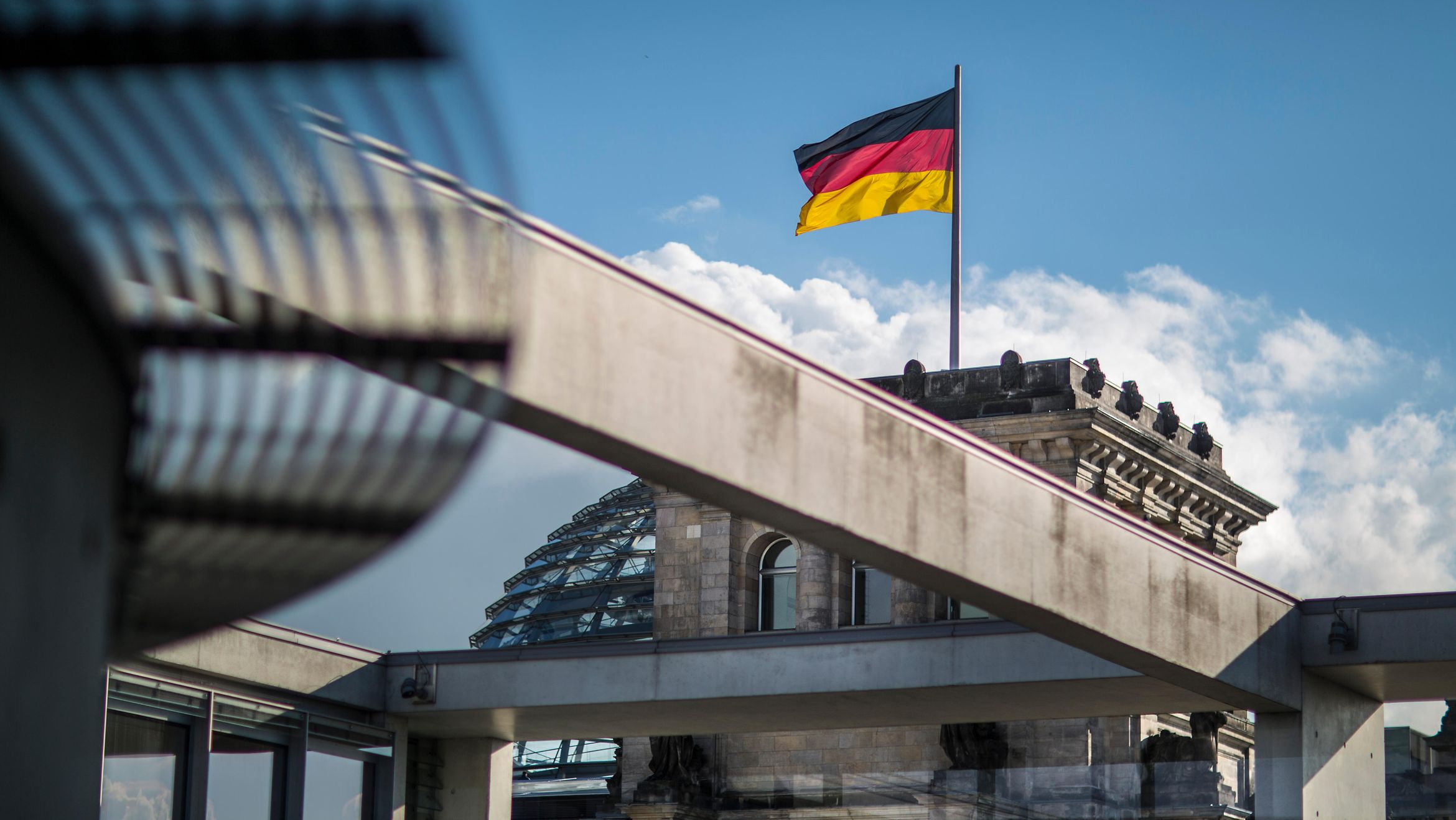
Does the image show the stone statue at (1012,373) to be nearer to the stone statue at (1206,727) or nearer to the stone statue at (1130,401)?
the stone statue at (1130,401)

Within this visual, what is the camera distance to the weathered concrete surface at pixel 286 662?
17.5 m

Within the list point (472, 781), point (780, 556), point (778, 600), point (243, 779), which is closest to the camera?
point (243, 779)

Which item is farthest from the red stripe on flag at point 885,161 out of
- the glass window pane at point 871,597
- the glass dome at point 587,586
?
the glass dome at point 587,586

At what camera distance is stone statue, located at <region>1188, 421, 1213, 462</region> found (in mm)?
44844

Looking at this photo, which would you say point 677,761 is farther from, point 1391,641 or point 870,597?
point 1391,641

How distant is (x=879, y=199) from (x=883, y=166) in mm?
1125

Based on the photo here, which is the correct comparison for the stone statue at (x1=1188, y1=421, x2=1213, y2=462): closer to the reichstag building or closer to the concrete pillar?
the reichstag building

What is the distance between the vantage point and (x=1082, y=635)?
15.2 m

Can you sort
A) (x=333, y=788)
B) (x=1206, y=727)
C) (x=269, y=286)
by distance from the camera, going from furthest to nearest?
(x=1206, y=727) → (x=333, y=788) → (x=269, y=286)

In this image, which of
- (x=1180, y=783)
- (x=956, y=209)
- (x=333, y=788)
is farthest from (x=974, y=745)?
(x=333, y=788)

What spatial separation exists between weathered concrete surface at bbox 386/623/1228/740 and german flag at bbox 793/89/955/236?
16028mm

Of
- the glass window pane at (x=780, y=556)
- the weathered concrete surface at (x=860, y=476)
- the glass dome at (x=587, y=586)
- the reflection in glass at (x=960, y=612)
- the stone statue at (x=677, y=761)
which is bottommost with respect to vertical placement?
the stone statue at (x=677, y=761)

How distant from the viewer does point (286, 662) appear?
18828 mm

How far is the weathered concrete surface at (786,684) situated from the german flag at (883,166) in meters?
16.0
